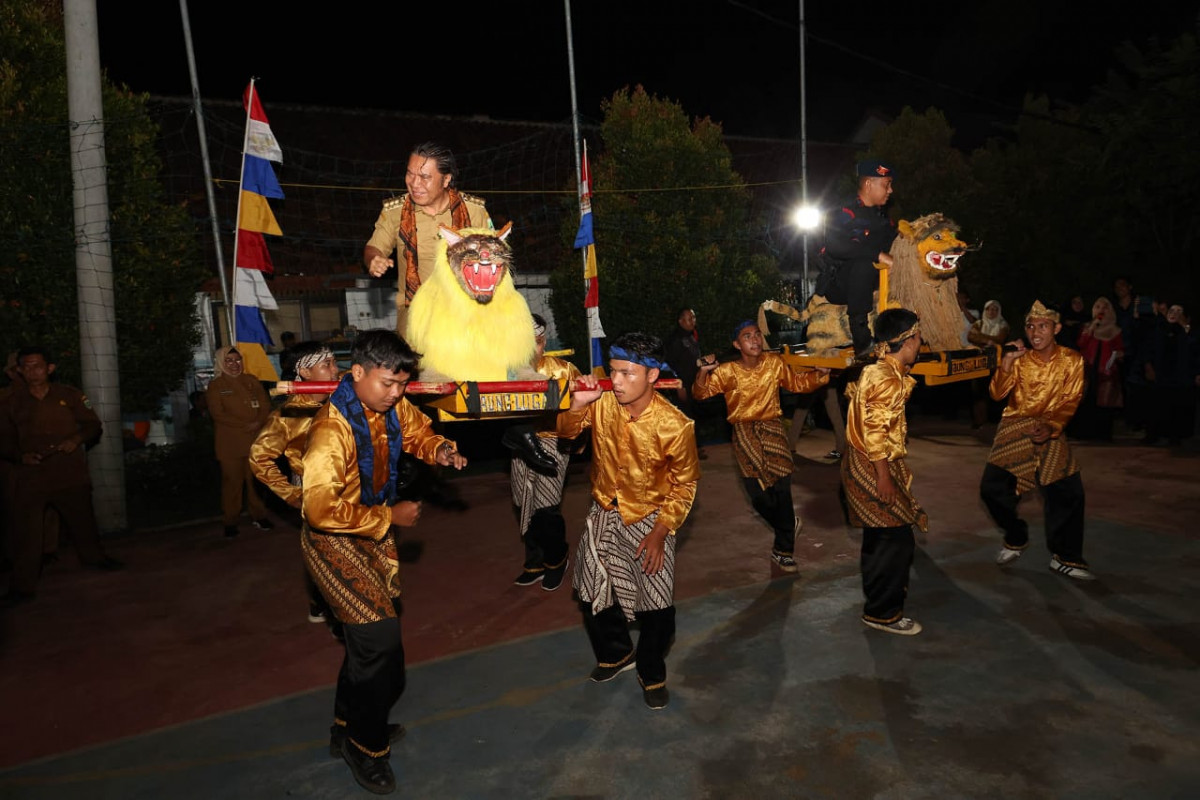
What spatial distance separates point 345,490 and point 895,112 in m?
27.2

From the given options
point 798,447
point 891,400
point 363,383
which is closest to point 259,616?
point 363,383

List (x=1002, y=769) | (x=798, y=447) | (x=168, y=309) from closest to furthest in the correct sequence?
(x=1002, y=769) < (x=168, y=309) < (x=798, y=447)

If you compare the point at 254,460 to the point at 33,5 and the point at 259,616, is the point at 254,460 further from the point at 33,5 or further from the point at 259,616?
the point at 33,5

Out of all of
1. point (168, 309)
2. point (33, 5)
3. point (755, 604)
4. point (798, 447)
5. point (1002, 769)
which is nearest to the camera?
point (1002, 769)

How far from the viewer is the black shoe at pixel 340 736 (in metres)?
3.73

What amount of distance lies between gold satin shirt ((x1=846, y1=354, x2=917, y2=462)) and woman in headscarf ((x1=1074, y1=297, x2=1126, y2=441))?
710 cm

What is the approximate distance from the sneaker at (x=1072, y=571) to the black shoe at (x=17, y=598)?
7.27 meters

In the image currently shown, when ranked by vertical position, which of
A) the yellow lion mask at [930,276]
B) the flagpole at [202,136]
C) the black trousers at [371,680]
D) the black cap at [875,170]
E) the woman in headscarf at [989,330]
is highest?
the flagpole at [202,136]

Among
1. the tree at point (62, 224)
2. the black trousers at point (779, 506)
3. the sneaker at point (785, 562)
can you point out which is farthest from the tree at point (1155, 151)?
the tree at point (62, 224)

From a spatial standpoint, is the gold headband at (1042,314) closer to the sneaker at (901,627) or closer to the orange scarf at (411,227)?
the sneaker at (901,627)

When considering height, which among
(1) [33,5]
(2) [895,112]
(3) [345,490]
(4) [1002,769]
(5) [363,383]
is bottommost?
(4) [1002,769]

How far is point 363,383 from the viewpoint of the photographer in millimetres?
3396

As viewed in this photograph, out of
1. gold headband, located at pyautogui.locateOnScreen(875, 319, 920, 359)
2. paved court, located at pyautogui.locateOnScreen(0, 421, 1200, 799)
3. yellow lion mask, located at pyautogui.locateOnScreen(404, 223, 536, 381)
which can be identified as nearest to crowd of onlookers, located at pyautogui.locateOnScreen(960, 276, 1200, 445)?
paved court, located at pyautogui.locateOnScreen(0, 421, 1200, 799)

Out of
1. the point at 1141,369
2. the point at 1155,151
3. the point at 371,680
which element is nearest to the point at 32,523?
the point at 371,680
